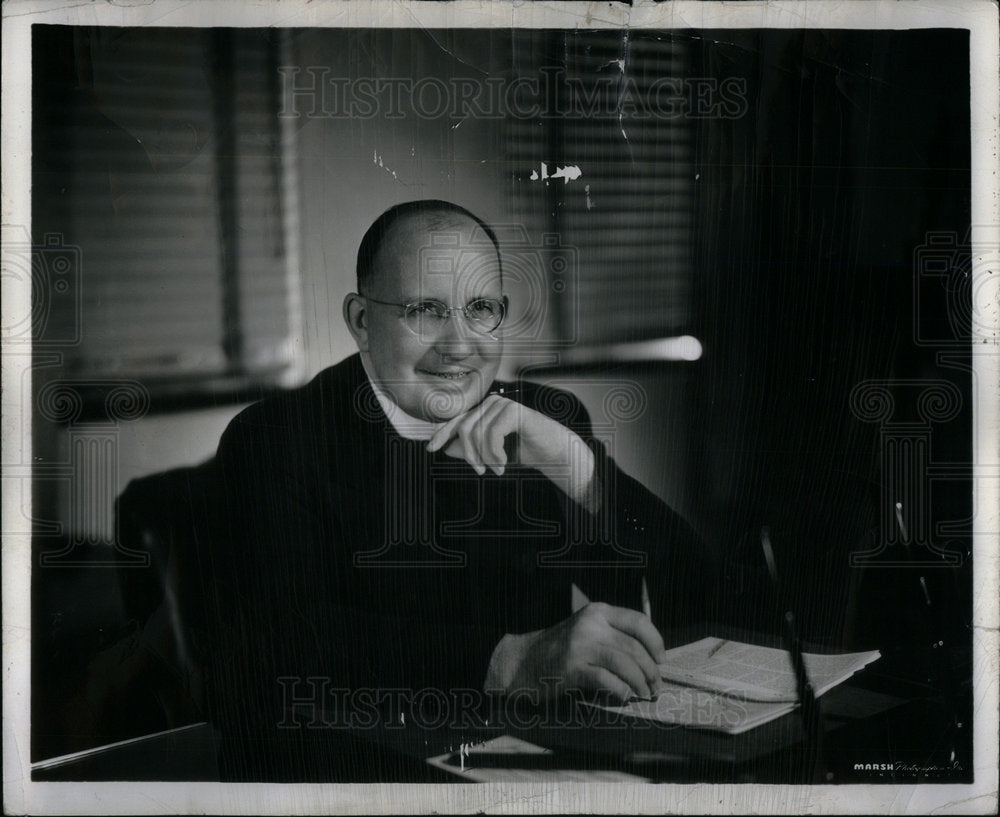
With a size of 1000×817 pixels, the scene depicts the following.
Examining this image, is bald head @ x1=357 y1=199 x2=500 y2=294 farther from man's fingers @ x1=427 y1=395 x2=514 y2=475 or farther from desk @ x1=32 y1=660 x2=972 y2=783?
desk @ x1=32 y1=660 x2=972 y2=783

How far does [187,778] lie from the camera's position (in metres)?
1.22

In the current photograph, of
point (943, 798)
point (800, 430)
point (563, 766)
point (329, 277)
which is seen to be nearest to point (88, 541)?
point (329, 277)

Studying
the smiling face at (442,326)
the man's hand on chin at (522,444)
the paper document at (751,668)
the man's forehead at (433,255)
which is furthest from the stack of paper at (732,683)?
the man's forehead at (433,255)

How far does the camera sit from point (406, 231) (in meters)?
1.19

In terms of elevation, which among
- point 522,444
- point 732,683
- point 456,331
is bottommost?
point 732,683

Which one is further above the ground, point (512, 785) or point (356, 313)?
point (356, 313)

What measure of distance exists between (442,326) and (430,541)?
0.29 m

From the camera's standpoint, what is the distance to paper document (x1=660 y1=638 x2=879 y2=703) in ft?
3.96

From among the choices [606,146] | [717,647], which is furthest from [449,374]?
[717,647]

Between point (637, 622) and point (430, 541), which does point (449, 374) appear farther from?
point (637, 622)

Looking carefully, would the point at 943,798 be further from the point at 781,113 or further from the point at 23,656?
the point at 23,656

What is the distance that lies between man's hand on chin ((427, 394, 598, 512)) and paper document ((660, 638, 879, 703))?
0.24 meters

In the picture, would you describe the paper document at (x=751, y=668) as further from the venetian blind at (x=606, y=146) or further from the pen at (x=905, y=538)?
the venetian blind at (x=606, y=146)

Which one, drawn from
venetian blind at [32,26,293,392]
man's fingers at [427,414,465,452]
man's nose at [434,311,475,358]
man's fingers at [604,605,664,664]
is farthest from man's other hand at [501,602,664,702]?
venetian blind at [32,26,293,392]
